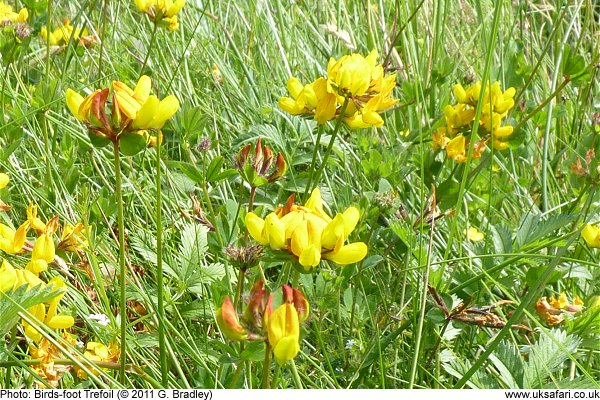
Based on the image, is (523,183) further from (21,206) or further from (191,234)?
(21,206)

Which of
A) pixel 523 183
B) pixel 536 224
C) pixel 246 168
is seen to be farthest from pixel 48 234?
pixel 523 183

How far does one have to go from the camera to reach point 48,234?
3.10ft

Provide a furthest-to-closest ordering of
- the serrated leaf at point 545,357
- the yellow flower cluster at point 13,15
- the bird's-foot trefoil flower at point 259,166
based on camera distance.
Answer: the yellow flower cluster at point 13,15, the bird's-foot trefoil flower at point 259,166, the serrated leaf at point 545,357

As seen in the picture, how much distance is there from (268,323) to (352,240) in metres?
0.69

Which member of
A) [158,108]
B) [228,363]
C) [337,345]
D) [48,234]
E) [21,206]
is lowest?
[337,345]

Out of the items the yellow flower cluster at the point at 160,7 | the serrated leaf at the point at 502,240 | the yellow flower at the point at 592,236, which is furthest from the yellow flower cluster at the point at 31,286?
the yellow flower cluster at the point at 160,7

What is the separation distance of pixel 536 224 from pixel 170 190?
2.41 feet

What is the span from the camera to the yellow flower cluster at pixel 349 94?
3.51ft

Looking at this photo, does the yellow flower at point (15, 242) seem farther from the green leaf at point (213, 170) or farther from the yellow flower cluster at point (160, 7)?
the yellow flower cluster at point (160, 7)

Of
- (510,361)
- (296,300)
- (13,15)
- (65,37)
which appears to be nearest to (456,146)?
(510,361)

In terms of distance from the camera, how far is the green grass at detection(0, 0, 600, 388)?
38.4 inches

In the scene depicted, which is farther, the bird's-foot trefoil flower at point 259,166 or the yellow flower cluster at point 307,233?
the bird's-foot trefoil flower at point 259,166

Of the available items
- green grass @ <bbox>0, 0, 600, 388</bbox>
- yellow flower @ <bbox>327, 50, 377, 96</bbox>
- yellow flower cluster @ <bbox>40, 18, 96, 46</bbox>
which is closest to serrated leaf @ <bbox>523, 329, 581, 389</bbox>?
green grass @ <bbox>0, 0, 600, 388</bbox>

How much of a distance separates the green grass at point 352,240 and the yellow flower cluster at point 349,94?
0.08 meters
